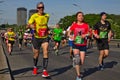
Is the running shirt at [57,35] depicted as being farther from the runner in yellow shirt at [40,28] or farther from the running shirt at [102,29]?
the runner in yellow shirt at [40,28]

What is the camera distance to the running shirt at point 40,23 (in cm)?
1149

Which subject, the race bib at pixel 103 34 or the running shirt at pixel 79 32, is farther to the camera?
the race bib at pixel 103 34

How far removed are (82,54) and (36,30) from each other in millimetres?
1545

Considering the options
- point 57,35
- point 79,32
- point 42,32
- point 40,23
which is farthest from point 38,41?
point 57,35

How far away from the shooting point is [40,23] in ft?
37.8

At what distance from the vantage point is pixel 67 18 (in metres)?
151

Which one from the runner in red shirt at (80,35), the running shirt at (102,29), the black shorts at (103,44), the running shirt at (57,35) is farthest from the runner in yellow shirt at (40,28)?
the running shirt at (57,35)

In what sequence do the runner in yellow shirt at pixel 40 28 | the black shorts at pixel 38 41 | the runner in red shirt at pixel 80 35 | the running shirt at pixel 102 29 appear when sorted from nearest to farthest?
1. the runner in red shirt at pixel 80 35
2. the runner in yellow shirt at pixel 40 28
3. the black shorts at pixel 38 41
4. the running shirt at pixel 102 29

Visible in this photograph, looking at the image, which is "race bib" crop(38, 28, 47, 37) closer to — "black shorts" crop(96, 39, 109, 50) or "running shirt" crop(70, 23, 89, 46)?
"running shirt" crop(70, 23, 89, 46)

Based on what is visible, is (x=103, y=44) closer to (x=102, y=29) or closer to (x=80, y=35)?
(x=102, y=29)

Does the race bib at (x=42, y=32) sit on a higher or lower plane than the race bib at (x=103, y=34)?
higher

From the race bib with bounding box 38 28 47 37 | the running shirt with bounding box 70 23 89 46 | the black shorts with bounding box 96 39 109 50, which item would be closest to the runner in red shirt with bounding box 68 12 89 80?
the running shirt with bounding box 70 23 89 46

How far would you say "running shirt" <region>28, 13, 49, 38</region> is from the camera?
1149 centimetres

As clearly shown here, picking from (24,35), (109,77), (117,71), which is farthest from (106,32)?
(24,35)
